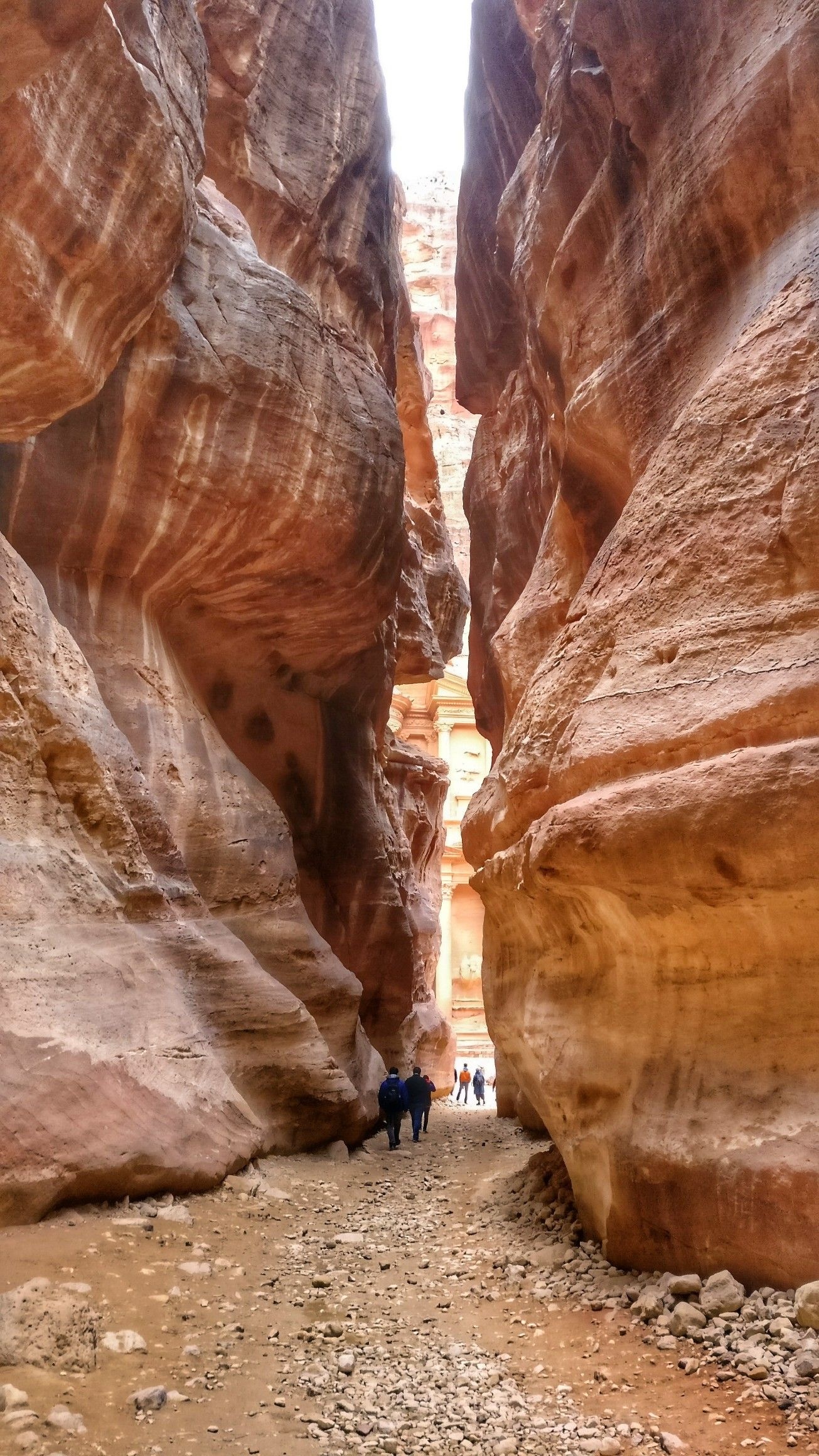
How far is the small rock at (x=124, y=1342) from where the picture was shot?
4594 mm

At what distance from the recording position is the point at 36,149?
5160 mm

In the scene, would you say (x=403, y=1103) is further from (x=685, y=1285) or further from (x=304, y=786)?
(x=685, y=1285)

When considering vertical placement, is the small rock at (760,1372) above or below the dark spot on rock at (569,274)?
below

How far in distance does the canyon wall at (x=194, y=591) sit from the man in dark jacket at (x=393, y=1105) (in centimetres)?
47

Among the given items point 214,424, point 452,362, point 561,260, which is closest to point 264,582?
point 214,424

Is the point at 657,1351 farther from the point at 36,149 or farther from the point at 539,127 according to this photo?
the point at 539,127

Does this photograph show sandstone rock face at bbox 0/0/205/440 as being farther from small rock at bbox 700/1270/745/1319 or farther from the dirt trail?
small rock at bbox 700/1270/745/1319

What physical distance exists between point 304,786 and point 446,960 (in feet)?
70.3

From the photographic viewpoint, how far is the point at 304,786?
14391 millimetres

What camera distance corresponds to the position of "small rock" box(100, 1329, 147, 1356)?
4.59 m

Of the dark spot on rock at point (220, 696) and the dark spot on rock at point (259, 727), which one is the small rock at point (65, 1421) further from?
the dark spot on rock at point (259, 727)

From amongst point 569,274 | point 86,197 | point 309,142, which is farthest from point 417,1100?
point 309,142

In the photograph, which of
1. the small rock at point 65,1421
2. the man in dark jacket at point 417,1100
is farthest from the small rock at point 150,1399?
the man in dark jacket at point 417,1100

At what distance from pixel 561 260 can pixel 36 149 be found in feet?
18.1
